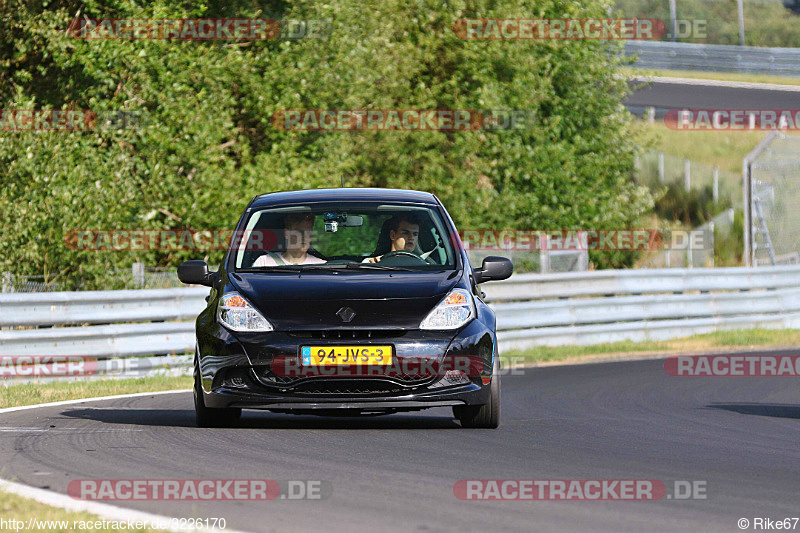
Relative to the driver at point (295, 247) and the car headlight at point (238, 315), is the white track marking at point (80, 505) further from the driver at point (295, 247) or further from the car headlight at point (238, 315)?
the driver at point (295, 247)

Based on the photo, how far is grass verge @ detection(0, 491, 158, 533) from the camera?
579 cm

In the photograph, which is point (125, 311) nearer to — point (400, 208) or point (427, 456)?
point (400, 208)

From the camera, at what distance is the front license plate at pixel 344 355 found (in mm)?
8992

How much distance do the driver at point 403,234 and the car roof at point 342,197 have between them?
0.57 ft

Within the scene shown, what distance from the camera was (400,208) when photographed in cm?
1059

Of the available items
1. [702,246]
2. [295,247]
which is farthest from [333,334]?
[702,246]

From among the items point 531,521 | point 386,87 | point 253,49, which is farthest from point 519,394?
point 386,87

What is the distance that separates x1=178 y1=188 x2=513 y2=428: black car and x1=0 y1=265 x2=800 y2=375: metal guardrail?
14.0ft

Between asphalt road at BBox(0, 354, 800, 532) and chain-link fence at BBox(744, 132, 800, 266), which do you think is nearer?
asphalt road at BBox(0, 354, 800, 532)
